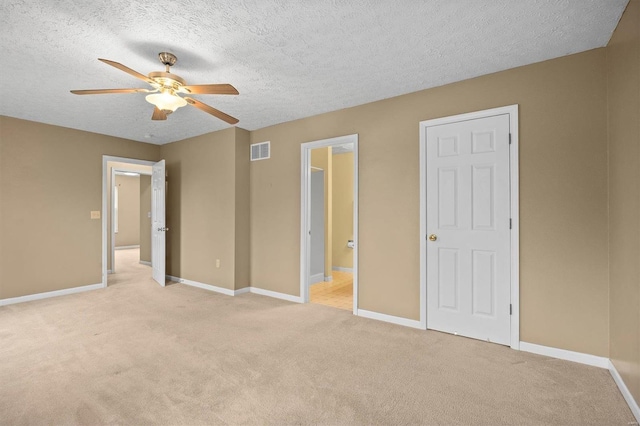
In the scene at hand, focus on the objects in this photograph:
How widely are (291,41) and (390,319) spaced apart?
9.77 ft

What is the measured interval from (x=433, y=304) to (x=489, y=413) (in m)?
1.41

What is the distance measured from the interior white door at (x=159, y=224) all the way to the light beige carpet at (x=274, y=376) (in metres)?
1.81

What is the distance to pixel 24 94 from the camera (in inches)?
140

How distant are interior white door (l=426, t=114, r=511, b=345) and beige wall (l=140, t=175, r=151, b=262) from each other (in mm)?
6840

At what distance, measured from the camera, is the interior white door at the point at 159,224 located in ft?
18.2

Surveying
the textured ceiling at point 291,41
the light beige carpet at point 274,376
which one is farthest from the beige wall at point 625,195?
the light beige carpet at point 274,376

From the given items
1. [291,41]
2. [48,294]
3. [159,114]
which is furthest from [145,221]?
[291,41]

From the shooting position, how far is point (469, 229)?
10.5 feet

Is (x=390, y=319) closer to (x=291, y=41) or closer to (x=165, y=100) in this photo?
(x=291, y=41)

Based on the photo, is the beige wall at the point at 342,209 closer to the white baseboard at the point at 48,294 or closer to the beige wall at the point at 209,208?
the beige wall at the point at 209,208

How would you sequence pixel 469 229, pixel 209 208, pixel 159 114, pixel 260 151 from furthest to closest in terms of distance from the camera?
pixel 209 208
pixel 260 151
pixel 469 229
pixel 159 114

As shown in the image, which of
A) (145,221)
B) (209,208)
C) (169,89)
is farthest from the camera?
(145,221)

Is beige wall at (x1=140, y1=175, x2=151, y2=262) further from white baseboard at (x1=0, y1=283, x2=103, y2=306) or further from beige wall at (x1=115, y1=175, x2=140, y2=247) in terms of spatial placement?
beige wall at (x1=115, y1=175, x2=140, y2=247)

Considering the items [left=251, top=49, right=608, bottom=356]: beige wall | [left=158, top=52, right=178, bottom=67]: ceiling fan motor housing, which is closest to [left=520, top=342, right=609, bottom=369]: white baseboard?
[left=251, top=49, right=608, bottom=356]: beige wall
